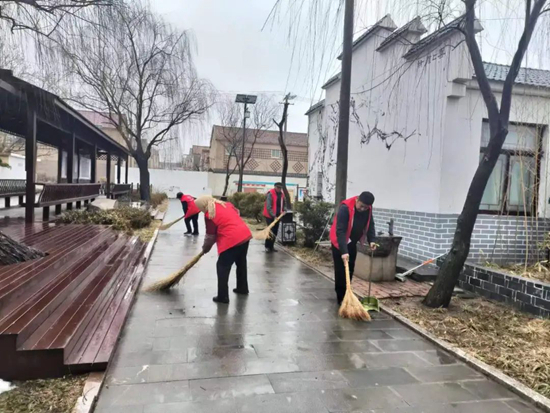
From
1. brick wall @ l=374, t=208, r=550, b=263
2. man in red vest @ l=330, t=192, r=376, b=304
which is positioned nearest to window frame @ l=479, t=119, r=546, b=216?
brick wall @ l=374, t=208, r=550, b=263

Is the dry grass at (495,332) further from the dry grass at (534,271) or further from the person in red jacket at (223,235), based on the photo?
the person in red jacket at (223,235)

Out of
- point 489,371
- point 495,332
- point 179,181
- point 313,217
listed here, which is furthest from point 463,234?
point 179,181

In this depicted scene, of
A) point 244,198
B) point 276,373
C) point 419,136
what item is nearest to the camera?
point 276,373

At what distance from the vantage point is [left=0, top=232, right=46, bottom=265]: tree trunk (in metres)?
5.08

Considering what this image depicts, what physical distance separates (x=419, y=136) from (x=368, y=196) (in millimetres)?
3209

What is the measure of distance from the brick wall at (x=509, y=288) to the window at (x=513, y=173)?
1912mm

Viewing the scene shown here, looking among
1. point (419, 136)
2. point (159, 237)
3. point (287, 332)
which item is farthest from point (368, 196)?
point (159, 237)

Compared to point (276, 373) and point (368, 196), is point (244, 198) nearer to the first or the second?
point (368, 196)

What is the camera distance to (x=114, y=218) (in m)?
11.1

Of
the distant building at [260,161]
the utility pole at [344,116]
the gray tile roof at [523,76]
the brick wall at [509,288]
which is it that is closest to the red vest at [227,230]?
the utility pole at [344,116]

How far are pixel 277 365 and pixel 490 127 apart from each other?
3734mm

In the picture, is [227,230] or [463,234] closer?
[463,234]

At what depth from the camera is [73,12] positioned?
17.4 ft

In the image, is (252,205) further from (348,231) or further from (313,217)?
(348,231)
